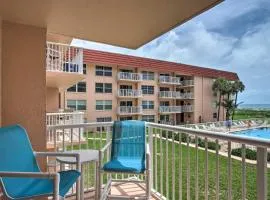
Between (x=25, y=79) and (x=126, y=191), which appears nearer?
(x=25, y=79)

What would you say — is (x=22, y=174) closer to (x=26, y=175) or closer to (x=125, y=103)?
(x=26, y=175)

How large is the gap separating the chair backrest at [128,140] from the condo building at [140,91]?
46.6 feet

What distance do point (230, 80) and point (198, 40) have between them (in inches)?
1185

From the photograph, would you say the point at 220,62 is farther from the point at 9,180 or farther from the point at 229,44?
the point at 9,180

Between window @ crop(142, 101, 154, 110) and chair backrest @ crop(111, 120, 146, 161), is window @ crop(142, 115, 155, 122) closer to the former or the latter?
window @ crop(142, 101, 154, 110)

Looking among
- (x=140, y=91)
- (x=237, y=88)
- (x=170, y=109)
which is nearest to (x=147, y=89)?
(x=140, y=91)

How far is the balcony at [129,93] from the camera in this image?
22047 mm

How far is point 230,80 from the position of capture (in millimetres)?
29641

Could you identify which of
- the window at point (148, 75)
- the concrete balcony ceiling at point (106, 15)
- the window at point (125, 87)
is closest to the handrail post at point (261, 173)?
the concrete balcony ceiling at point (106, 15)

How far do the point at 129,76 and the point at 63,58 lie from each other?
14453 mm

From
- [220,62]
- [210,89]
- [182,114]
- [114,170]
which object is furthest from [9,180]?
[220,62]

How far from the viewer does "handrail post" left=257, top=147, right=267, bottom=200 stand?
164 cm

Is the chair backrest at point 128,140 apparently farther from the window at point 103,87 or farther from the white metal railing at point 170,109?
the white metal railing at point 170,109

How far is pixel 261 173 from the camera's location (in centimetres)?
165
